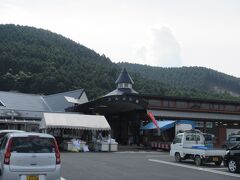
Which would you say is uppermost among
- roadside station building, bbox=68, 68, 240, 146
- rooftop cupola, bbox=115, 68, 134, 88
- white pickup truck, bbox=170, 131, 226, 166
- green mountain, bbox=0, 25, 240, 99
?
green mountain, bbox=0, 25, 240, 99

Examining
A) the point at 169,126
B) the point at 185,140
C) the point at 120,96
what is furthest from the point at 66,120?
the point at 185,140

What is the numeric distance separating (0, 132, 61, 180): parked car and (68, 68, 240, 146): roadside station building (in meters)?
27.1

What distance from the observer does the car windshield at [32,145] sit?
33.7 feet

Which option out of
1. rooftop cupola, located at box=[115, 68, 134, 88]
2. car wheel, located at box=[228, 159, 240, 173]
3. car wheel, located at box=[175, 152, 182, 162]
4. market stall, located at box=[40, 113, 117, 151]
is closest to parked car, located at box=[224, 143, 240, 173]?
car wheel, located at box=[228, 159, 240, 173]

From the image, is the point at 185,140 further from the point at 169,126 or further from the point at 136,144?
the point at 136,144

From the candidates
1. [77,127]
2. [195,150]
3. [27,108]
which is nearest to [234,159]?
[195,150]

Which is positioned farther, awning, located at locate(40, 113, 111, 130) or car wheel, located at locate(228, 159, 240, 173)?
awning, located at locate(40, 113, 111, 130)

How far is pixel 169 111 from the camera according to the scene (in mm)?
41062

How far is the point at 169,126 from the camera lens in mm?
36031

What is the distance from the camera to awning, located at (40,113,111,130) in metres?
32.4

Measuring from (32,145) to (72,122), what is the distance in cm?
2342

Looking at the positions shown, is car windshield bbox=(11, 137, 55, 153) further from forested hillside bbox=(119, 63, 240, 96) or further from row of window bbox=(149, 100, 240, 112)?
forested hillside bbox=(119, 63, 240, 96)

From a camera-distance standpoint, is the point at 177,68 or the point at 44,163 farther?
the point at 177,68

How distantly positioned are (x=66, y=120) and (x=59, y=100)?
2002 centimetres
